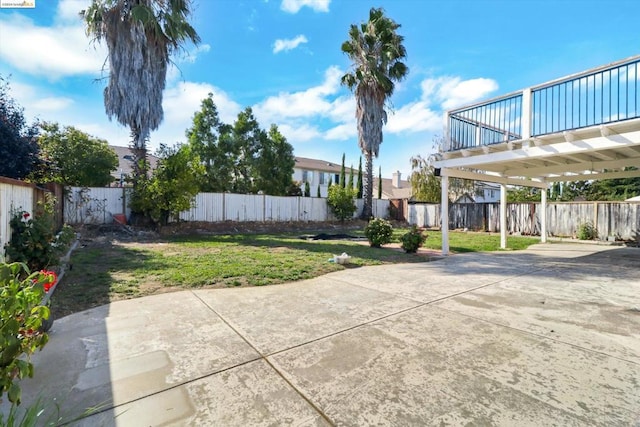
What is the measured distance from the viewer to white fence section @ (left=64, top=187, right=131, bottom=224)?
39.7 feet

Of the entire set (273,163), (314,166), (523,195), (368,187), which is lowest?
(368,187)

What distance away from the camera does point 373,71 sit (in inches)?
643

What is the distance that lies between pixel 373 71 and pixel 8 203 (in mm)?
15998

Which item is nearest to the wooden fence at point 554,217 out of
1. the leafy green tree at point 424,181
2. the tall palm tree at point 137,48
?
the leafy green tree at point 424,181

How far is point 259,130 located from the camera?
1972 centimetres

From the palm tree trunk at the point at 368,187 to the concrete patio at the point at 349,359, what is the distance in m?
14.3

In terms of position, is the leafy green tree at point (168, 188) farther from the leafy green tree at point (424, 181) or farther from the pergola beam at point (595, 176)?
the leafy green tree at point (424, 181)

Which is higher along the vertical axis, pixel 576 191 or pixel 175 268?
pixel 576 191

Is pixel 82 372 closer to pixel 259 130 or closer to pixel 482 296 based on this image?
pixel 482 296

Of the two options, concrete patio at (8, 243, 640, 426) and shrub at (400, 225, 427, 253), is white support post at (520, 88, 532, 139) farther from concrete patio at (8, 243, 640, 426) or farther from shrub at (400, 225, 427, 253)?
concrete patio at (8, 243, 640, 426)

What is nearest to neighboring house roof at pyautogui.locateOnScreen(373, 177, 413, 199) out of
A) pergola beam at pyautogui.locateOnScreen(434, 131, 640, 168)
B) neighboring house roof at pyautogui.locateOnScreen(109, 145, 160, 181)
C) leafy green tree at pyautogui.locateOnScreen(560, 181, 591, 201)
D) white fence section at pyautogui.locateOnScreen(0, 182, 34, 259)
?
leafy green tree at pyautogui.locateOnScreen(560, 181, 591, 201)

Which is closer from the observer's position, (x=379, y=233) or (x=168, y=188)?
(x=379, y=233)

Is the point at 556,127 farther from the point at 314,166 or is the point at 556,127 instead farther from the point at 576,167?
the point at 314,166

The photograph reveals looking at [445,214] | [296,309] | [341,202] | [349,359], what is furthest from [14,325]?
[341,202]
